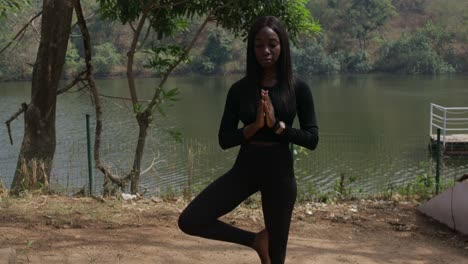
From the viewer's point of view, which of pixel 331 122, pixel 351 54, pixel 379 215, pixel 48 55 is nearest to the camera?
pixel 379 215

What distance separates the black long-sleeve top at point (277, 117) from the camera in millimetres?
2307

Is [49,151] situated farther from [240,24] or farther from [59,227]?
[240,24]

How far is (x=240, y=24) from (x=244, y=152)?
367 cm

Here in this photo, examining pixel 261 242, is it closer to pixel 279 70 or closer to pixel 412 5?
pixel 279 70

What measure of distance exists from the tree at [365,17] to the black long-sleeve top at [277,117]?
178 feet

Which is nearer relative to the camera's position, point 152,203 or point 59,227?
point 59,227

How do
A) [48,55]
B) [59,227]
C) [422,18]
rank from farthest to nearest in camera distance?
[422,18], [48,55], [59,227]

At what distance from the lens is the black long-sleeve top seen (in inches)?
90.8

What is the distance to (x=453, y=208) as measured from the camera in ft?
14.6

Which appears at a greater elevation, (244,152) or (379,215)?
(244,152)

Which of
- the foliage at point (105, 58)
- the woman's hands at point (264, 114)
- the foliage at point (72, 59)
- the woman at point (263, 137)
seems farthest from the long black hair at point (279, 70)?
the foliage at point (105, 58)

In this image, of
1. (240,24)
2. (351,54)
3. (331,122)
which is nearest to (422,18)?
(351,54)

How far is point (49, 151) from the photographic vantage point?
18.1 feet

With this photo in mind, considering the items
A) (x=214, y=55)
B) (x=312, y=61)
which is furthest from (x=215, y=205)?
(x=312, y=61)
